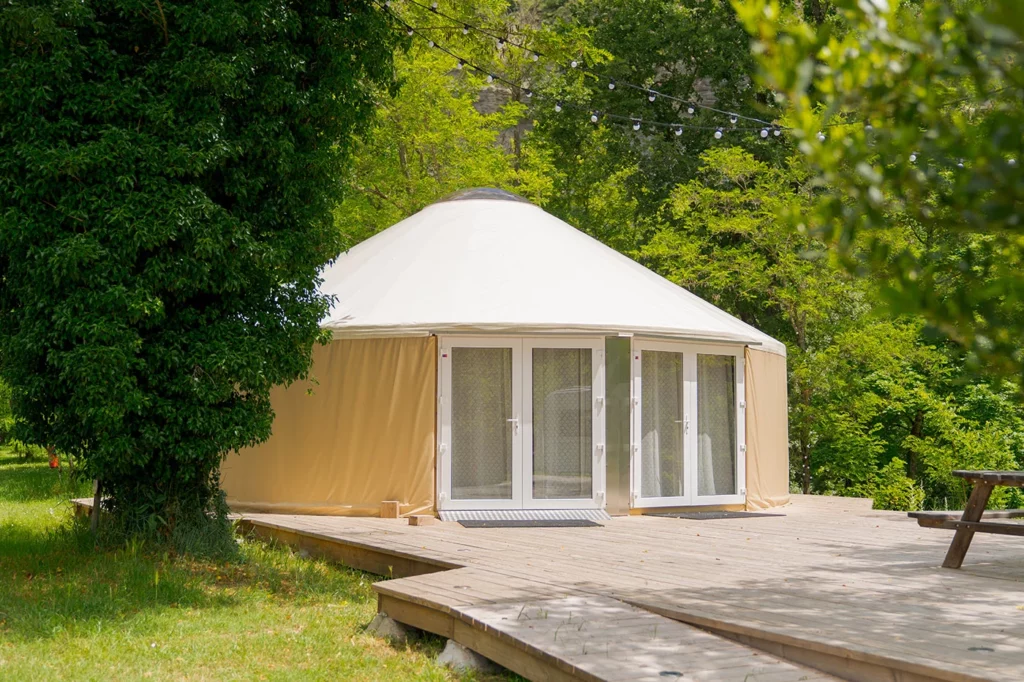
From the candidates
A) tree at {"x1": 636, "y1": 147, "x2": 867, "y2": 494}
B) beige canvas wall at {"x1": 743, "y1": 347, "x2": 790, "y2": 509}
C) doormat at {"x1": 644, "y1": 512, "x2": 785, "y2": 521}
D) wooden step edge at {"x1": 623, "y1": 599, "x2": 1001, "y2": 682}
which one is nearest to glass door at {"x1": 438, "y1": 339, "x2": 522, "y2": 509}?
doormat at {"x1": 644, "y1": 512, "x2": 785, "y2": 521}

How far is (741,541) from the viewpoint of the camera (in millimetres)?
6680

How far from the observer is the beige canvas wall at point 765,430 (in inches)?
348

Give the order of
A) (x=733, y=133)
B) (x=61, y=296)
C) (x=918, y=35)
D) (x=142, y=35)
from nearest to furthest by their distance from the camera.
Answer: (x=918, y=35) < (x=61, y=296) < (x=142, y=35) < (x=733, y=133)

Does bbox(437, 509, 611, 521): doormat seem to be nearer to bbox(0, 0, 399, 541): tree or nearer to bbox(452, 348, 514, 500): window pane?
bbox(452, 348, 514, 500): window pane

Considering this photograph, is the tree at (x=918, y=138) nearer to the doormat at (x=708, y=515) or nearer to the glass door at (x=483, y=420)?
the glass door at (x=483, y=420)

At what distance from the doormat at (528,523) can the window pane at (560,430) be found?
437 millimetres

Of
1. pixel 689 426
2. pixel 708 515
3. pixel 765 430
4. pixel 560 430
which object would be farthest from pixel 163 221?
pixel 765 430

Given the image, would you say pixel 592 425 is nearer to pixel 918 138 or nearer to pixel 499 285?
pixel 499 285

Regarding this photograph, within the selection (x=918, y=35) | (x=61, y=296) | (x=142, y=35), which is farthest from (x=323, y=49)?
(x=918, y=35)

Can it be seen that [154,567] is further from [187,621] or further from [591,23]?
[591,23]

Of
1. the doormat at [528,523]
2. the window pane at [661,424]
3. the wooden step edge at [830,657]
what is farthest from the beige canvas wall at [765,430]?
the wooden step edge at [830,657]

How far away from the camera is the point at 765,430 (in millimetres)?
9109

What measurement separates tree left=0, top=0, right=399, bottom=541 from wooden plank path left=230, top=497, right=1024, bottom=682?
55.2 inches

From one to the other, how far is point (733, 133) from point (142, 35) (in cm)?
1099
